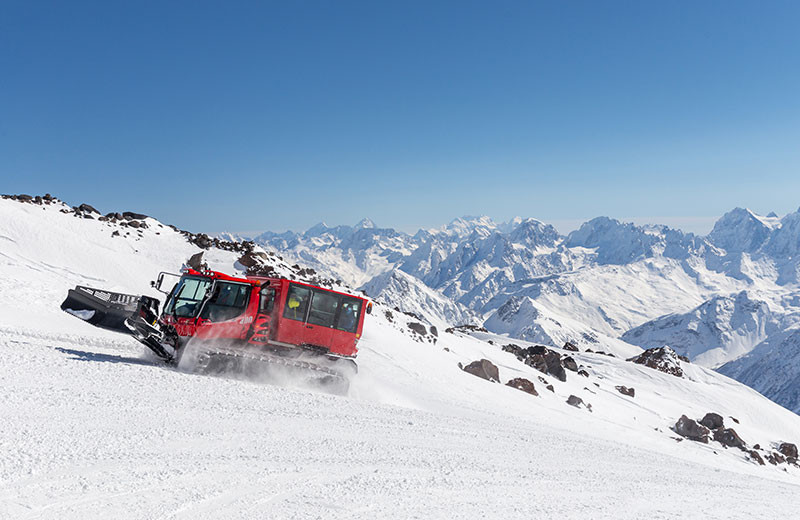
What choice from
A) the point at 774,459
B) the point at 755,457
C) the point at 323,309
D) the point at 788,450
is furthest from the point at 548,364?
the point at 323,309

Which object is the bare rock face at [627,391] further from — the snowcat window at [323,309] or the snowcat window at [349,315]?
the snowcat window at [323,309]

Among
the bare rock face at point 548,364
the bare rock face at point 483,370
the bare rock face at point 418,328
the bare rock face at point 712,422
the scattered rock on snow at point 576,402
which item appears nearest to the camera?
the bare rock face at point 483,370

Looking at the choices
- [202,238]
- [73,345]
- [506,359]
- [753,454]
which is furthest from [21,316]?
[753,454]

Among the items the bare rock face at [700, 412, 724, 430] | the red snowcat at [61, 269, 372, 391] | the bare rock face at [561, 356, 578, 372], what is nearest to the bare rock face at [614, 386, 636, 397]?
the bare rock face at [561, 356, 578, 372]

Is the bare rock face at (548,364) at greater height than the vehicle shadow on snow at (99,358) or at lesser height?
lesser

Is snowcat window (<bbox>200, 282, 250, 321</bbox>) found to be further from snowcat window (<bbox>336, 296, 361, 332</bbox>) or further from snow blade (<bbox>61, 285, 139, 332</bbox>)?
snow blade (<bbox>61, 285, 139, 332</bbox>)

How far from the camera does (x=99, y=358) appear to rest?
42.5 ft

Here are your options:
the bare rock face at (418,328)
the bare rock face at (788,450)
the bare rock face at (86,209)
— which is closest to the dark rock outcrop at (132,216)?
the bare rock face at (86,209)

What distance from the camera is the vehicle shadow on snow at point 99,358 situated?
Result: 1259 cm

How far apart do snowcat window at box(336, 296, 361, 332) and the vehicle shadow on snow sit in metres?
5.12

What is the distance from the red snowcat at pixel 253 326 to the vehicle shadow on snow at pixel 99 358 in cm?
48

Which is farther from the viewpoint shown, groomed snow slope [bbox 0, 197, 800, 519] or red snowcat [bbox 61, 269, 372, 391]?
red snowcat [bbox 61, 269, 372, 391]

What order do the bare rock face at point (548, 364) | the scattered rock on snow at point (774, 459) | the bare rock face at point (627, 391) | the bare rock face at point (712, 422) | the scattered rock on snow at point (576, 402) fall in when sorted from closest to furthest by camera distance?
the scattered rock on snow at point (774, 459)
the scattered rock on snow at point (576, 402)
the bare rock face at point (712, 422)
the bare rock face at point (548, 364)
the bare rock face at point (627, 391)

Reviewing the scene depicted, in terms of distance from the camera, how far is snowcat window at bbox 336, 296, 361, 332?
49.3 feet
